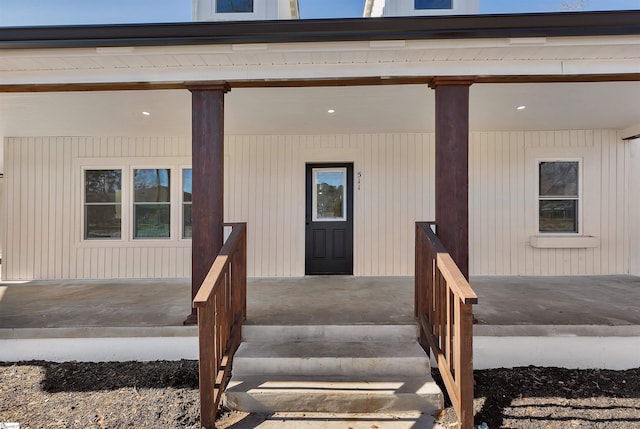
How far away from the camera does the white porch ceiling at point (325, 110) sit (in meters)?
3.60

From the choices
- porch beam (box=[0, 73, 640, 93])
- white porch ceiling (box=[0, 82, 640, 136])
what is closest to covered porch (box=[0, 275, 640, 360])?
porch beam (box=[0, 73, 640, 93])

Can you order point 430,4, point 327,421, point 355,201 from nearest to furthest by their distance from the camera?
point 327,421 → point 430,4 → point 355,201

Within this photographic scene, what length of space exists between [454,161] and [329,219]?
9.39 feet

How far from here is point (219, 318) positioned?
2410 mm

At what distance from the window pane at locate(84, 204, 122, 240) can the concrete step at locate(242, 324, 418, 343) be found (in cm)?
393

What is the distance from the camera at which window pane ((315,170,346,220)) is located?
5508mm

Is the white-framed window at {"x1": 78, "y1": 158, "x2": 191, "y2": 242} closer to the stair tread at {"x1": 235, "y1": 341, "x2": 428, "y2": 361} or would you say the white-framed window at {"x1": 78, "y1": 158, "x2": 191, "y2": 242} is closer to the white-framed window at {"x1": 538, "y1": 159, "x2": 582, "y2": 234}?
the stair tread at {"x1": 235, "y1": 341, "x2": 428, "y2": 361}

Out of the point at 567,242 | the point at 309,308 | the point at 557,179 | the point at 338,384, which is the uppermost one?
the point at 557,179

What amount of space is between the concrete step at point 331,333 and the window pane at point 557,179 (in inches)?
161

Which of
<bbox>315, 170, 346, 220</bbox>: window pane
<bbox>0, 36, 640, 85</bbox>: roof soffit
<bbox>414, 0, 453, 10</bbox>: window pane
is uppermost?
<bbox>414, 0, 453, 10</bbox>: window pane

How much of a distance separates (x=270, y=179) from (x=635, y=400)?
4735 mm

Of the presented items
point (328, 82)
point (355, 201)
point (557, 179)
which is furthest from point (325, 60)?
point (557, 179)

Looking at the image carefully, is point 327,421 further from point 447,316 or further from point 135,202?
point 135,202

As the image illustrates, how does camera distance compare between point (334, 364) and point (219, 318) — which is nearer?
point (219, 318)
